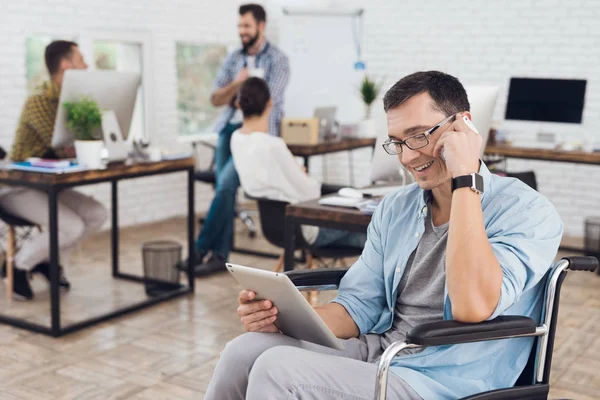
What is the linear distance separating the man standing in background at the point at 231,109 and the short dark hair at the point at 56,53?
1.20 m

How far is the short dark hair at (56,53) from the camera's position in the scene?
13.3ft

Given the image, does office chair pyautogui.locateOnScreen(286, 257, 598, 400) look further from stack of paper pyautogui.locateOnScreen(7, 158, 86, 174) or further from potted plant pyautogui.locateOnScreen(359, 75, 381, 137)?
potted plant pyautogui.locateOnScreen(359, 75, 381, 137)

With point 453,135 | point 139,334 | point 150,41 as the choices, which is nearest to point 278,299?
point 453,135

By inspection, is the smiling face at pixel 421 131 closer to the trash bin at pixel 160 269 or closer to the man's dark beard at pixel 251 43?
the trash bin at pixel 160 269

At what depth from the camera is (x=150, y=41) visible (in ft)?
19.9

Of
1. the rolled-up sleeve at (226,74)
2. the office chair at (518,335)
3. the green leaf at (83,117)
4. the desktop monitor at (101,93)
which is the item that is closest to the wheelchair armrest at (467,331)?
the office chair at (518,335)

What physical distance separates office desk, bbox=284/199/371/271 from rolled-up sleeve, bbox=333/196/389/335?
2.38 ft

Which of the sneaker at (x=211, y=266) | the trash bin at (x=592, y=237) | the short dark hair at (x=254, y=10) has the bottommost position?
the sneaker at (x=211, y=266)

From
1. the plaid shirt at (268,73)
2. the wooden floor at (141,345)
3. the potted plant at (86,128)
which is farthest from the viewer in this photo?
the plaid shirt at (268,73)

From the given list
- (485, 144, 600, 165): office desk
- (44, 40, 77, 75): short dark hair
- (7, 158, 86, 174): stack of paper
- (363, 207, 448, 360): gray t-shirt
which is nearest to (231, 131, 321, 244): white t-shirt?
(7, 158, 86, 174): stack of paper

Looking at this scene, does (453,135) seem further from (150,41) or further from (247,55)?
(150,41)

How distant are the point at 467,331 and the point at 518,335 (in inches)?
5.3

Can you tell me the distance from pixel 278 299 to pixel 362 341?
0.34 meters

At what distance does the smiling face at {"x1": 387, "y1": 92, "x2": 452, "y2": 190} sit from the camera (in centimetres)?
169
